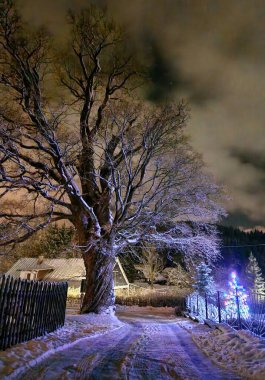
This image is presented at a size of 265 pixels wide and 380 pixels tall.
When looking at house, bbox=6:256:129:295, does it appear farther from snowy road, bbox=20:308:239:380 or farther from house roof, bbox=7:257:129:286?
snowy road, bbox=20:308:239:380

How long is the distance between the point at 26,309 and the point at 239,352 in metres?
5.13

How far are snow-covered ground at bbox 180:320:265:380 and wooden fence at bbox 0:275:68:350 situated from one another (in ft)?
14.6

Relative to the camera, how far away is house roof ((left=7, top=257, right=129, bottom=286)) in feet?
124

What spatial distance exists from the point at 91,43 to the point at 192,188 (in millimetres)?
9392

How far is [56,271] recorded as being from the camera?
1533 inches

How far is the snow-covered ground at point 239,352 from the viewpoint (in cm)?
509

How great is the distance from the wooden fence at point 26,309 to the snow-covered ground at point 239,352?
14.6 feet

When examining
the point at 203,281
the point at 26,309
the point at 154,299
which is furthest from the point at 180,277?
the point at 26,309

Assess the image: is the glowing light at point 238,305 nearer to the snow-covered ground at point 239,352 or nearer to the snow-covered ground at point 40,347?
the snow-covered ground at point 239,352

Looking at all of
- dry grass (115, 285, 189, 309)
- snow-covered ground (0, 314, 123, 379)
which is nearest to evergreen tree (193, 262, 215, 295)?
dry grass (115, 285, 189, 309)

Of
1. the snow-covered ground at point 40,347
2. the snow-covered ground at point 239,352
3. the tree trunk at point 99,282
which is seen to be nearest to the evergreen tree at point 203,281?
the tree trunk at point 99,282

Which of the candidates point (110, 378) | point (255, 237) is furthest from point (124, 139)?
point (255, 237)

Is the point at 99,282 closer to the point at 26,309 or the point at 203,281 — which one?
the point at 26,309

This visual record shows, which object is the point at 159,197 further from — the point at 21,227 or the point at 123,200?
the point at 21,227
